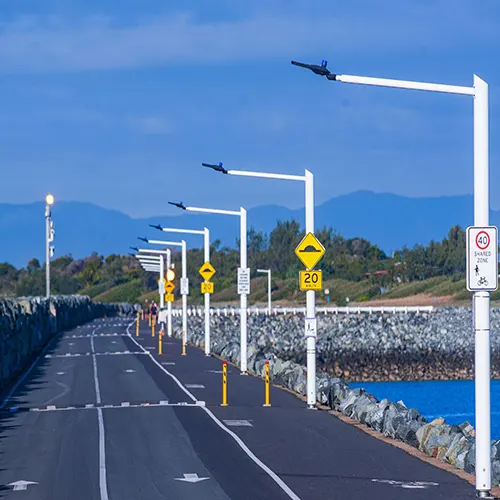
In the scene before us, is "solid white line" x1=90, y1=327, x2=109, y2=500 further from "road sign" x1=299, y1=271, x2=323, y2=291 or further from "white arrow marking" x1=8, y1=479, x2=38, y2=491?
"road sign" x1=299, y1=271, x2=323, y2=291

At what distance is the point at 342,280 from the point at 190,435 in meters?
128

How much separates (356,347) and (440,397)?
56.5 feet

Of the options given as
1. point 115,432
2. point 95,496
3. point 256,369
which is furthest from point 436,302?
point 95,496

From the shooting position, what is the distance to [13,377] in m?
43.2

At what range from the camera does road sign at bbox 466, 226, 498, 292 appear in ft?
56.6

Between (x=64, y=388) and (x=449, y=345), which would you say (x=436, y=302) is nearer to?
(x=449, y=345)

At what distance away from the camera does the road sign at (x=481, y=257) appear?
17250 millimetres

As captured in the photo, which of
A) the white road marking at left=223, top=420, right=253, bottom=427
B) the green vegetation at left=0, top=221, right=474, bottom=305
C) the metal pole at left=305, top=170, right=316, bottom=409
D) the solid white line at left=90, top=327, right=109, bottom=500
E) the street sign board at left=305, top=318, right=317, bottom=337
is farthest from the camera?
the green vegetation at left=0, top=221, right=474, bottom=305

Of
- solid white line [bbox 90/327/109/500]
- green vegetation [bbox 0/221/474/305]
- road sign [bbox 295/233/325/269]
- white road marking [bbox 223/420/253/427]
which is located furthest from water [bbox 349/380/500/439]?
green vegetation [bbox 0/221/474/305]

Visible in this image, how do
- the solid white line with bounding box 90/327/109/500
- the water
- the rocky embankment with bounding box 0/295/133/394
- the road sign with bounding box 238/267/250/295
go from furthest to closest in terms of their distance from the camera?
the water, the road sign with bounding box 238/267/250/295, the rocky embankment with bounding box 0/295/133/394, the solid white line with bounding box 90/327/109/500

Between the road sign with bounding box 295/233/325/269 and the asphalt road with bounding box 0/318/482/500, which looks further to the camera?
the road sign with bounding box 295/233/325/269

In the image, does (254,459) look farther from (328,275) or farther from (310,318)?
(328,275)

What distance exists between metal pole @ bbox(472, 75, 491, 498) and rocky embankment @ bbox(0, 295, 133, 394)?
2317 centimetres

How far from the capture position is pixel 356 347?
78.5 m
